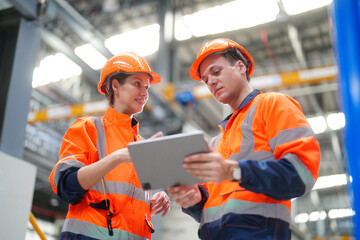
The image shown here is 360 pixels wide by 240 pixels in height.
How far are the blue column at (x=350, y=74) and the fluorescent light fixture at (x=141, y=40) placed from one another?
1312cm

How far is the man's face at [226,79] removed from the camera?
2.76 m

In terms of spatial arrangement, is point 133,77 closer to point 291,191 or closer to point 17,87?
point 291,191

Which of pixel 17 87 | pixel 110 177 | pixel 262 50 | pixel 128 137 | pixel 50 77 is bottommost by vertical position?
pixel 110 177

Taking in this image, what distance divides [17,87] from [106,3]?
949 centimetres

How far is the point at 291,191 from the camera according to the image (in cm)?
208

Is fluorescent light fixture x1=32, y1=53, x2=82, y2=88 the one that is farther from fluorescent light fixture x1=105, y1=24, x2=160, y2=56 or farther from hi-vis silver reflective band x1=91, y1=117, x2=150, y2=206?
hi-vis silver reflective band x1=91, y1=117, x2=150, y2=206

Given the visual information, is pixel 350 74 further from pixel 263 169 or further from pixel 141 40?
pixel 141 40

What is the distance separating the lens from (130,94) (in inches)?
125

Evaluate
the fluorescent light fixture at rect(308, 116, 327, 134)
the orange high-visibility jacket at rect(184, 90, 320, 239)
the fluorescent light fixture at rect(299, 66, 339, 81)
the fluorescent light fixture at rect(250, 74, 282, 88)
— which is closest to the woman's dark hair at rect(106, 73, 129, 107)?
the orange high-visibility jacket at rect(184, 90, 320, 239)

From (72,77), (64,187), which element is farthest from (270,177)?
(72,77)

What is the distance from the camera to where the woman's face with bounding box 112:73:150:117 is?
3188 mm

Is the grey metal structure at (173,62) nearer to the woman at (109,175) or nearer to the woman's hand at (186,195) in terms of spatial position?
the woman at (109,175)

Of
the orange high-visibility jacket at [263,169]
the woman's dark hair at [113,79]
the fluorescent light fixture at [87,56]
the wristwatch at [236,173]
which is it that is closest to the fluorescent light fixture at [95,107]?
the fluorescent light fixture at [87,56]

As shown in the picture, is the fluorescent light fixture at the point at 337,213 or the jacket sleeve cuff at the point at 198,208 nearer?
the jacket sleeve cuff at the point at 198,208
